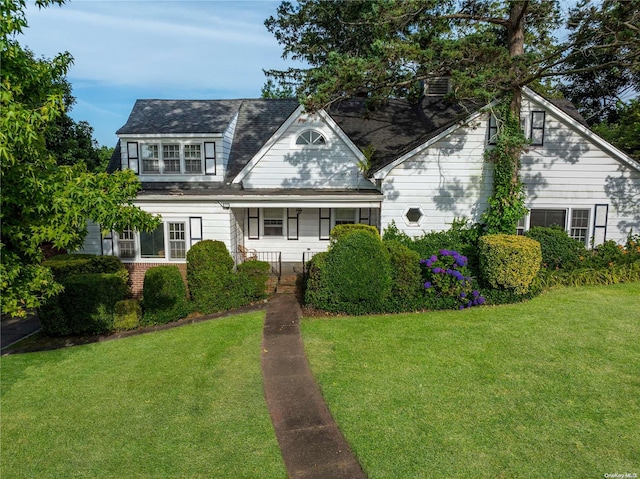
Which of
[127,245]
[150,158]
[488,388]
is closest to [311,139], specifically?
[150,158]

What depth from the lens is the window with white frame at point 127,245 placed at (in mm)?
15180

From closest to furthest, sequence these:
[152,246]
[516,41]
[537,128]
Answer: [516,41] < [537,128] < [152,246]

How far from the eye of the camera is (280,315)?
1087 cm

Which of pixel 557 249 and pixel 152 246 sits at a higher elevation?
pixel 557 249

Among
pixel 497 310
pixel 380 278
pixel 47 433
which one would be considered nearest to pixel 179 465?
pixel 47 433

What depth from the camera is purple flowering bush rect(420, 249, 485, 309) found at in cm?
1091

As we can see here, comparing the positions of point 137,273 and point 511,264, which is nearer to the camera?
point 511,264

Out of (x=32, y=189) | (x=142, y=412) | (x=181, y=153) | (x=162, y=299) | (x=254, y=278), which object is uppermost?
(x=181, y=153)

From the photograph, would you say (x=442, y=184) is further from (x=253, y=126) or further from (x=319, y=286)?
(x=253, y=126)

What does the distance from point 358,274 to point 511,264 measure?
4.05 metres

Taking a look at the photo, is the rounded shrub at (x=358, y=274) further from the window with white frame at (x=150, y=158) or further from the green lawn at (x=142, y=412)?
the window with white frame at (x=150, y=158)

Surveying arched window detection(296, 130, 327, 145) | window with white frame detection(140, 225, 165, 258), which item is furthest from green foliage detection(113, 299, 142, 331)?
arched window detection(296, 130, 327, 145)

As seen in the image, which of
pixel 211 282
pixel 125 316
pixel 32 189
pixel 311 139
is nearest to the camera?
pixel 32 189

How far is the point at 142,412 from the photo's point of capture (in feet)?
20.9
